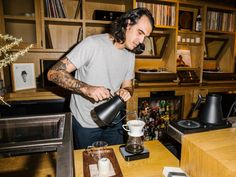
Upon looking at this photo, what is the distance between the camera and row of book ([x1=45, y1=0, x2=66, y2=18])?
2170 mm

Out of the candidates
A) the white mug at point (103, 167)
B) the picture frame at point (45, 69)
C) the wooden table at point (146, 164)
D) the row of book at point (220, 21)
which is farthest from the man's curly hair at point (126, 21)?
the row of book at point (220, 21)

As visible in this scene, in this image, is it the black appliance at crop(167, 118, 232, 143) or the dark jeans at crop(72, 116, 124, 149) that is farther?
the dark jeans at crop(72, 116, 124, 149)

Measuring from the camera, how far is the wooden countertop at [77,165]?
98cm

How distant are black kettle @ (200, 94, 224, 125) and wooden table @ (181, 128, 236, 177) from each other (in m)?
0.08

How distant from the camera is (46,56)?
2424 mm

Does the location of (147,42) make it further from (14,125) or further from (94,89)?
(14,125)

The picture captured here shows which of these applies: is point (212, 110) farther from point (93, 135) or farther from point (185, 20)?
point (185, 20)

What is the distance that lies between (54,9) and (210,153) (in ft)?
6.95

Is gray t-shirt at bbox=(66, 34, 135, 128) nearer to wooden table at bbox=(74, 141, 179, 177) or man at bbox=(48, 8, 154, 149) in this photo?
man at bbox=(48, 8, 154, 149)

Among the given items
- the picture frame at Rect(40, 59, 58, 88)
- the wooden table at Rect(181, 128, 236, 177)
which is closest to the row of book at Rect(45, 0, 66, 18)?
the picture frame at Rect(40, 59, 58, 88)

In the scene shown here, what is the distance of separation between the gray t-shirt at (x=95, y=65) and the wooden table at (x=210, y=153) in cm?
77

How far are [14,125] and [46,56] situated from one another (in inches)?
66.7

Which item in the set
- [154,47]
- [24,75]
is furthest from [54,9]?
[154,47]

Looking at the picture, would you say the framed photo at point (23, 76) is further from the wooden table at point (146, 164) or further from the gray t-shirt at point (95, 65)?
the wooden table at point (146, 164)
